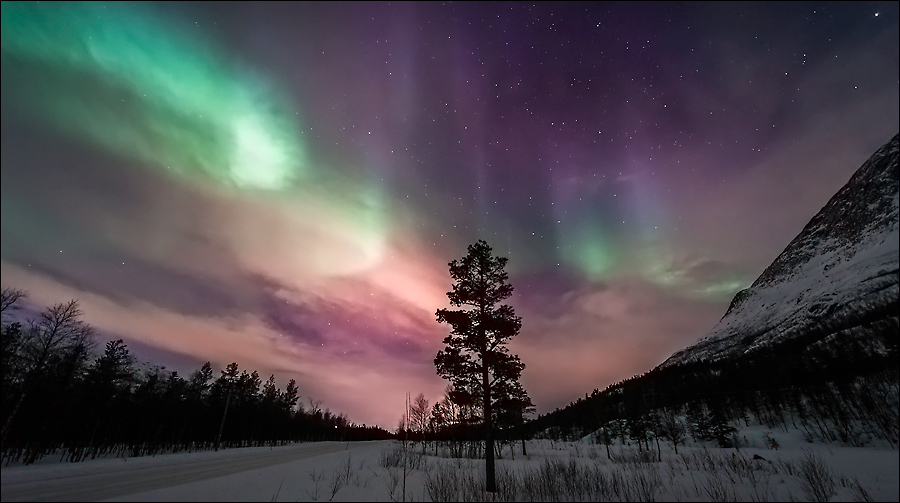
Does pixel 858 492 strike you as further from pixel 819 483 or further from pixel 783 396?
pixel 783 396

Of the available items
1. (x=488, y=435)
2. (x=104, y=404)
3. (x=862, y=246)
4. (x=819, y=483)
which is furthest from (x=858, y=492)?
(x=104, y=404)

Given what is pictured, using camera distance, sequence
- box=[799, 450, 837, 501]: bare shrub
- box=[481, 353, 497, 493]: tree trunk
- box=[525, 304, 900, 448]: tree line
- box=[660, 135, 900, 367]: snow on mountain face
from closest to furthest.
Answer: box=[660, 135, 900, 367]: snow on mountain face
box=[525, 304, 900, 448]: tree line
box=[799, 450, 837, 501]: bare shrub
box=[481, 353, 497, 493]: tree trunk

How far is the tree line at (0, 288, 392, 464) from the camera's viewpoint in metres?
27.7

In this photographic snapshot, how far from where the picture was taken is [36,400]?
31484 millimetres

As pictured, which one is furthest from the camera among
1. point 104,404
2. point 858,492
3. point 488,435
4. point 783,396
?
point 783,396

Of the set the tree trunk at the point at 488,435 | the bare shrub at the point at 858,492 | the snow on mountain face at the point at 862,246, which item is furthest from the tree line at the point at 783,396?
the tree trunk at the point at 488,435

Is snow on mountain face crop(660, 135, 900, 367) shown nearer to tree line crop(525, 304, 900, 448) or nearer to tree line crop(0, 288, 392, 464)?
tree line crop(525, 304, 900, 448)

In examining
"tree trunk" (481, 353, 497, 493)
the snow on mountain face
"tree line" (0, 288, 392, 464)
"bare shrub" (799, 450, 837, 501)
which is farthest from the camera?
"tree line" (0, 288, 392, 464)

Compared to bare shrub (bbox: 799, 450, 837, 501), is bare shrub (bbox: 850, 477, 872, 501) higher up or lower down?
higher up

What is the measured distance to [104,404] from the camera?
40.2 metres

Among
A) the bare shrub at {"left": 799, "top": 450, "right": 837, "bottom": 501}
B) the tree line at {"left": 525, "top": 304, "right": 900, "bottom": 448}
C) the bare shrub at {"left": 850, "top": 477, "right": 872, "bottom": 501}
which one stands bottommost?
the bare shrub at {"left": 799, "top": 450, "right": 837, "bottom": 501}

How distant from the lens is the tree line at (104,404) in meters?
27.7

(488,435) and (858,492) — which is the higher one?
(488,435)

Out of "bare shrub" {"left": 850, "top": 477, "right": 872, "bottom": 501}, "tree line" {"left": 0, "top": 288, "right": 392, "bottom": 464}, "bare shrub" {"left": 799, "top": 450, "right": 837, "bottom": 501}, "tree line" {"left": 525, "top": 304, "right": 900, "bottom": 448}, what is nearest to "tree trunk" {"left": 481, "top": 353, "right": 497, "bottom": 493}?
"bare shrub" {"left": 799, "top": 450, "right": 837, "bottom": 501}
